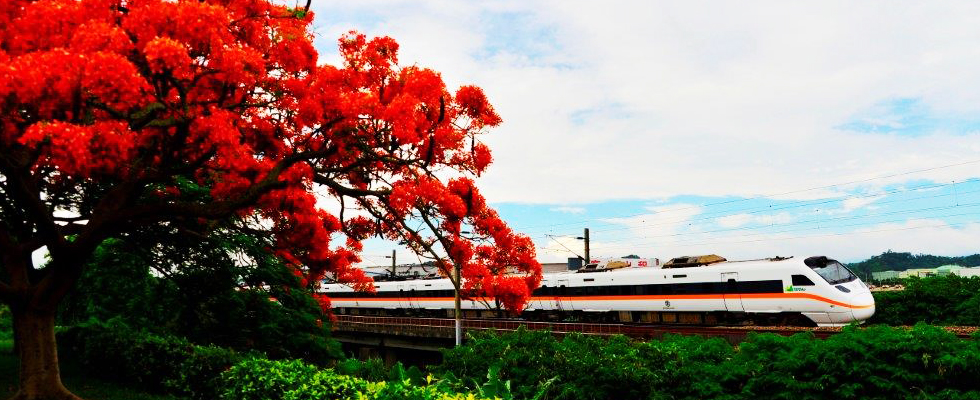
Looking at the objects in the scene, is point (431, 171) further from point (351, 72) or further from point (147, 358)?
point (147, 358)

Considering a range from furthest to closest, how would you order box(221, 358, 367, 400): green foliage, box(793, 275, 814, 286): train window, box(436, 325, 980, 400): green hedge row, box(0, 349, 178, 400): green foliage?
1. box(793, 275, 814, 286): train window
2. box(0, 349, 178, 400): green foliage
3. box(436, 325, 980, 400): green hedge row
4. box(221, 358, 367, 400): green foliage

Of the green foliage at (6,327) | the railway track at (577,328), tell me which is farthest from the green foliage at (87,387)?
the green foliage at (6,327)

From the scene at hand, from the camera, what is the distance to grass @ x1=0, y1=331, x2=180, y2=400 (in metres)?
11.9

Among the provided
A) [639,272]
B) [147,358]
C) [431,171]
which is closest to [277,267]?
[147,358]

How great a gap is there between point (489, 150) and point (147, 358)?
25.2 feet

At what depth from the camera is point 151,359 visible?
12031mm

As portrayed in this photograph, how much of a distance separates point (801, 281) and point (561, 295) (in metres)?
12.0

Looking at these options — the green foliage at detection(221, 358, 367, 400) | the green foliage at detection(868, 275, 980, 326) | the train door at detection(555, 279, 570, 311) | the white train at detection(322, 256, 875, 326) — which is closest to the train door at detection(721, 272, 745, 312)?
the white train at detection(322, 256, 875, 326)

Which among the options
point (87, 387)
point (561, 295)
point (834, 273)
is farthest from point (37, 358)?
point (561, 295)

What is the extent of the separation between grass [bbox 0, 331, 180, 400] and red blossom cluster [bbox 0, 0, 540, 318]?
324 cm

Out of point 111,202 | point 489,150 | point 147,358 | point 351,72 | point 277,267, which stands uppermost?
point 351,72

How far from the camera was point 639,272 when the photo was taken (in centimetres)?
2705

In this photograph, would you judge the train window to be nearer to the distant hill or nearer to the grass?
the grass

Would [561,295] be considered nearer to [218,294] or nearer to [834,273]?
[834,273]
